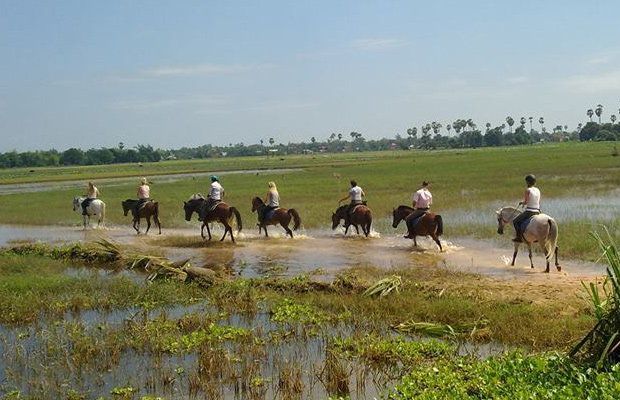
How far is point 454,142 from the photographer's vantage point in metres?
152

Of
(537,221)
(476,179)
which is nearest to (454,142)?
(476,179)

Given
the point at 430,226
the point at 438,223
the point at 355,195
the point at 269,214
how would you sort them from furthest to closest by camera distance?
the point at 269,214, the point at 355,195, the point at 430,226, the point at 438,223

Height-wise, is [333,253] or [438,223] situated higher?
[438,223]

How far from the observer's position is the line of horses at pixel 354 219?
1253cm

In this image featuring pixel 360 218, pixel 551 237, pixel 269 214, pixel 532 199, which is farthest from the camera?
pixel 269 214

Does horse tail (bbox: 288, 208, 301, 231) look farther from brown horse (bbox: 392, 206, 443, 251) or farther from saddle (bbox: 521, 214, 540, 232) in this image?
saddle (bbox: 521, 214, 540, 232)

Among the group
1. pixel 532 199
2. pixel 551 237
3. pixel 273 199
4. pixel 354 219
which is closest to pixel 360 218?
pixel 354 219

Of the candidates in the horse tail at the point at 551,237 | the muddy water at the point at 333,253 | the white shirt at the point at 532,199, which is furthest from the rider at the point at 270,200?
the horse tail at the point at 551,237

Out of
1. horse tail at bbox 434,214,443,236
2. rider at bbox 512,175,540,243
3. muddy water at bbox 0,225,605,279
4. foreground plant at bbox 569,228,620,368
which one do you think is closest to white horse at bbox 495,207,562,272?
rider at bbox 512,175,540,243

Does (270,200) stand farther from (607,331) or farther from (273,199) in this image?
(607,331)

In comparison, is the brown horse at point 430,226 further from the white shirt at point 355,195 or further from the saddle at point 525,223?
the white shirt at point 355,195

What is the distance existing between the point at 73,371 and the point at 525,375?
19.4 ft

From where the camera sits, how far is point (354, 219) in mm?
18891

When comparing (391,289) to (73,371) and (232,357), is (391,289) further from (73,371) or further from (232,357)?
(73,371)
